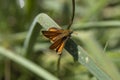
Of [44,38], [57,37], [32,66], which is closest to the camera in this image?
[57,37]

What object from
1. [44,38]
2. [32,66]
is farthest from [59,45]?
[44,38]

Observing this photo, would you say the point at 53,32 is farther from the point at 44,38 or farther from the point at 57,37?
the point at 44,38

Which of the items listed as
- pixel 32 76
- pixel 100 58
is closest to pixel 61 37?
pixel 100 58

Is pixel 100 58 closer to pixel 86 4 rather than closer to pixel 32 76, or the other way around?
pixel 32 76

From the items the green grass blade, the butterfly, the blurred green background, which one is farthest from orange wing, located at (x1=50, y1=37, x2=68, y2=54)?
the blurred green background

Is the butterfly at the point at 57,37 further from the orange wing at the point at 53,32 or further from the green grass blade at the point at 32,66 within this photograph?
the green grass blade at the point at 32,66

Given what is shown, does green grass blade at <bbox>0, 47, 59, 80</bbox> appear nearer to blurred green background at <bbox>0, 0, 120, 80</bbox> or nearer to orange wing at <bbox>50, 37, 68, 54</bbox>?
blurred green background at <bbox>0, 0, 120, 80</bbox>
